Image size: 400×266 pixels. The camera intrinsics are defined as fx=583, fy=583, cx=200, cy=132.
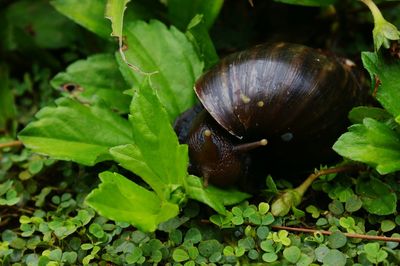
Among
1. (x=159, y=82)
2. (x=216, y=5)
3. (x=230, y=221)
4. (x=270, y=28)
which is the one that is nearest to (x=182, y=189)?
(x=230, y=221)

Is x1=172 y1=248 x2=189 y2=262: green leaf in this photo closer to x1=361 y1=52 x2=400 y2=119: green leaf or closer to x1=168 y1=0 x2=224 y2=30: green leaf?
x1=361 y1=52 x2=400 y2=119: green leaf

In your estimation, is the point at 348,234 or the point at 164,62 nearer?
the point at 348,234

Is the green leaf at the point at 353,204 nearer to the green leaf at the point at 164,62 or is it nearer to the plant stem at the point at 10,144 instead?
the green leaf at the point at 164,62

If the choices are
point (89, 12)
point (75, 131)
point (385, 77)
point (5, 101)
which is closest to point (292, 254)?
point (385, 77)

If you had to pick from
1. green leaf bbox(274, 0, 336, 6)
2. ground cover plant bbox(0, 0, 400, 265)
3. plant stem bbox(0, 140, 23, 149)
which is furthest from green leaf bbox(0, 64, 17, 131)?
green leaf bbox(274, 0, 336, 6)

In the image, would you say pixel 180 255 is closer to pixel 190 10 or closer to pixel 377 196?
pixel 377 196

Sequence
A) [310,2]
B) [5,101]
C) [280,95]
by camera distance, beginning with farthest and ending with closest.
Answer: [5,101]
[310,2]
[280,95]

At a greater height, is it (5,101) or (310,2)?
(310,2)
